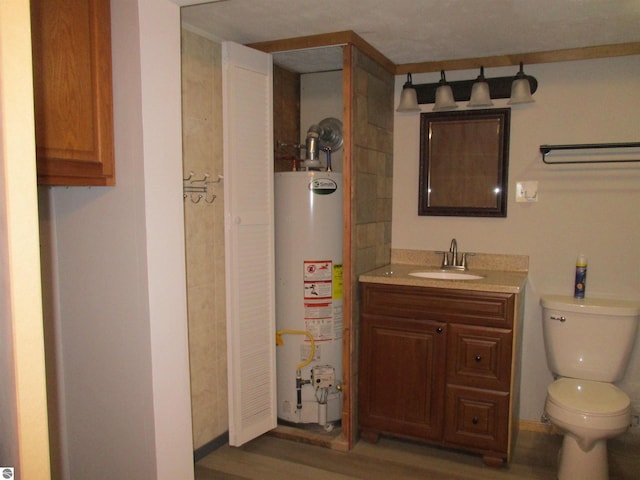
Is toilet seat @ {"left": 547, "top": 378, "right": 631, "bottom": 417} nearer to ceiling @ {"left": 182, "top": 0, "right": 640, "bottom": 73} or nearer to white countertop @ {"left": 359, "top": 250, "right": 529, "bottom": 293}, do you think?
white countertop @ {"left": 359, "top": 250, "right": 529, "bottom": 293}

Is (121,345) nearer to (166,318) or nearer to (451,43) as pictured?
(166,318)

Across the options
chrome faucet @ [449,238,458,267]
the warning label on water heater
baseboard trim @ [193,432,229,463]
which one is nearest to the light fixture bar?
chrome faucet @ [449,238,458,267]

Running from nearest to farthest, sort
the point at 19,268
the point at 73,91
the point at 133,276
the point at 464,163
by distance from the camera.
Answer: the point at 19,268 < the point at 73,91 < the point at 133,276 < the point at 464,163

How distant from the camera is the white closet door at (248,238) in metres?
2.53

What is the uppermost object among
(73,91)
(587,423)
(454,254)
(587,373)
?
(73,91)

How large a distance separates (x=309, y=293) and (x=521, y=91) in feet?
5.33

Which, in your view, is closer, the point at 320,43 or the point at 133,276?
the point at 133,276

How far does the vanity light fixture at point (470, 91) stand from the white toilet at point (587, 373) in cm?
115

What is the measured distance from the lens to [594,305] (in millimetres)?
2604

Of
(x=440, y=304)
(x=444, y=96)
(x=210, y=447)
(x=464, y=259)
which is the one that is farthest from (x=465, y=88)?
(x=210, y=447)

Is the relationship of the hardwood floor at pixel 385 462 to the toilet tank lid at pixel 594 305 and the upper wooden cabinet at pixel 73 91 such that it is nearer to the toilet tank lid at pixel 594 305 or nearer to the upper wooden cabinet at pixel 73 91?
the toilet tank lid at pixel 594 305

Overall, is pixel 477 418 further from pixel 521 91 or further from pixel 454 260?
pixel 521 91

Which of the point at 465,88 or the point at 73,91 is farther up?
the point at 465,88

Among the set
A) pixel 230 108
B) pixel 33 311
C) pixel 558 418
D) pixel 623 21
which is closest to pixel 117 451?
pixel 33 311
